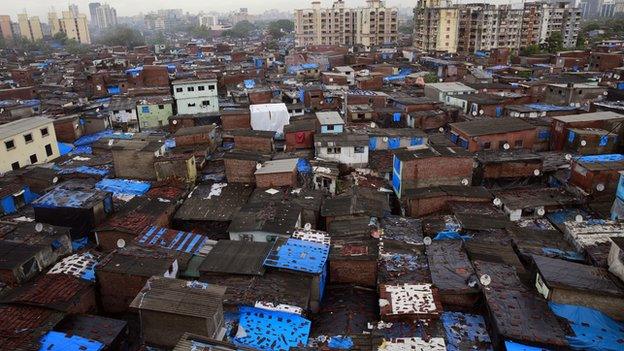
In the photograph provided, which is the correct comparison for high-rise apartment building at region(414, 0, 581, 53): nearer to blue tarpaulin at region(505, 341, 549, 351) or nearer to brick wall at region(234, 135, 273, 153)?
brick wall at region(234, 135, 273, 153)

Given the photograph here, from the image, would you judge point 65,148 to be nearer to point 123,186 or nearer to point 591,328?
point 123,186

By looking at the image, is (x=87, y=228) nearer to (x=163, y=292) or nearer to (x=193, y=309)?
(x=163, y=292)

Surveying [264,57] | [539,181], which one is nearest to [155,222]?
[539,181]

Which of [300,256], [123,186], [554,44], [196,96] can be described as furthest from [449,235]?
[554,44]

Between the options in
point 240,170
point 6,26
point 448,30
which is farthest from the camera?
point 6,26

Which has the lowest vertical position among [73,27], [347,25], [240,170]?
[240,170]
